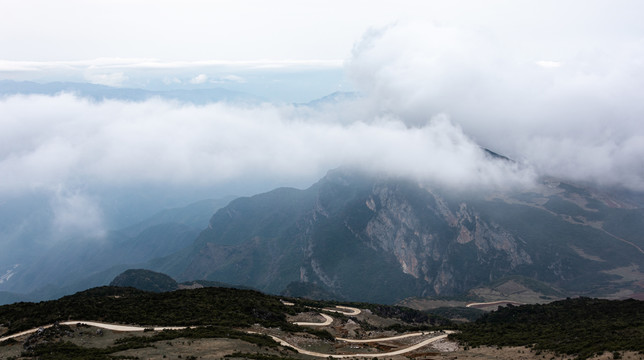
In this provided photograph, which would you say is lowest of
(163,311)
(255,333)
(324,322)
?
(324,322)

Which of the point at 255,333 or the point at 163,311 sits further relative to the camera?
the point at 163,311

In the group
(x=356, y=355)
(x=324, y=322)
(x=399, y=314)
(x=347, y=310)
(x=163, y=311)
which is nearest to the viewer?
(x=356, y=355)

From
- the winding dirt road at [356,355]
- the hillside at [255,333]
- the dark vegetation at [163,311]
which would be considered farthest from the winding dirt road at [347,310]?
the winding dirt road at [356,355]

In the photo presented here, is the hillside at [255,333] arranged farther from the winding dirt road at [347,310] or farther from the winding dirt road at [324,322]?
the winding dirt road at [347,310]

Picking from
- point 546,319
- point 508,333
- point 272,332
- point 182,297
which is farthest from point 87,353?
point 546,319

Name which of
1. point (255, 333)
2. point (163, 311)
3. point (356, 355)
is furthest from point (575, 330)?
point (163, 311)

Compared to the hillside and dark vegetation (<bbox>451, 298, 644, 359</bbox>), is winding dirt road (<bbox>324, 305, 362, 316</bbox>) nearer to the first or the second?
the hillside

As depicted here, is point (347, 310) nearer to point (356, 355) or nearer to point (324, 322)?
point (324, 322)

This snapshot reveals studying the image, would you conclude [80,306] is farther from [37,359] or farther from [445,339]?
[445,339]

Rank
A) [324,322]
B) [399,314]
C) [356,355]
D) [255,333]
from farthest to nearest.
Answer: [399,314], [324,322], [255,333], [356,355]
